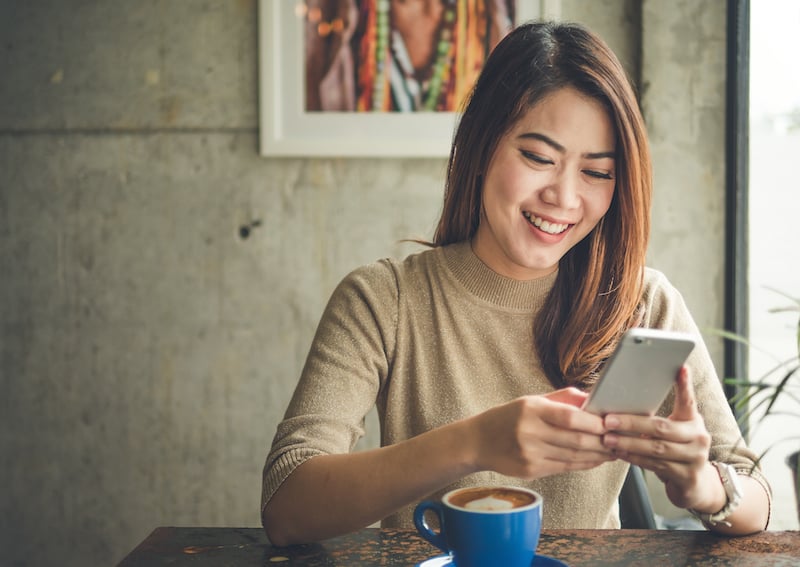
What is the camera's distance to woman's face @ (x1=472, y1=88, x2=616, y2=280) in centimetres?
121

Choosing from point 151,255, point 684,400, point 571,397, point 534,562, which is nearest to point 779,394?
point 684,400

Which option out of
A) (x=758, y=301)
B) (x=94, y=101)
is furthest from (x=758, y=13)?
(x=94, y=101)

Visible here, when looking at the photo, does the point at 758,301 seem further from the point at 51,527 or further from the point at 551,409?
the point at 51,527

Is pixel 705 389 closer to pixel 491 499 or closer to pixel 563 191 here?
pixel 563 191

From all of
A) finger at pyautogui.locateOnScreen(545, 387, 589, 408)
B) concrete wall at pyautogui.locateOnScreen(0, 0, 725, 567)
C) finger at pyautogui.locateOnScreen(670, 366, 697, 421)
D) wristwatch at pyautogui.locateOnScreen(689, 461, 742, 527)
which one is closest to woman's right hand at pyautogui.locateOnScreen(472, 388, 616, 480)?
finger at pyautogui.locateOnScreen(545, 387, 589, 408)

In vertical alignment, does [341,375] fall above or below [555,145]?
below

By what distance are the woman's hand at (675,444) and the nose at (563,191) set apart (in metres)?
0.40

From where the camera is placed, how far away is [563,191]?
47.7 inches

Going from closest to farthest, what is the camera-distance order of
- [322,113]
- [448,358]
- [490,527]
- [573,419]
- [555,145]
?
[490,527], [573,419], [555,145], [448,358], [322,113]

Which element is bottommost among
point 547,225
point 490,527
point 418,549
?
point 418,549

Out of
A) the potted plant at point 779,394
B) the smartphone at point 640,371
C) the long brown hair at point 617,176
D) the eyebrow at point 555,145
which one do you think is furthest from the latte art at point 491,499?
the eyebrow at point 555,145

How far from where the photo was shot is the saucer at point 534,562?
0.83 meters

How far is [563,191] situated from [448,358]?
344 millimetres

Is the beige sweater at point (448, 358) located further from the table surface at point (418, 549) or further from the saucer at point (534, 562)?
the saucer at point (534, 562)
